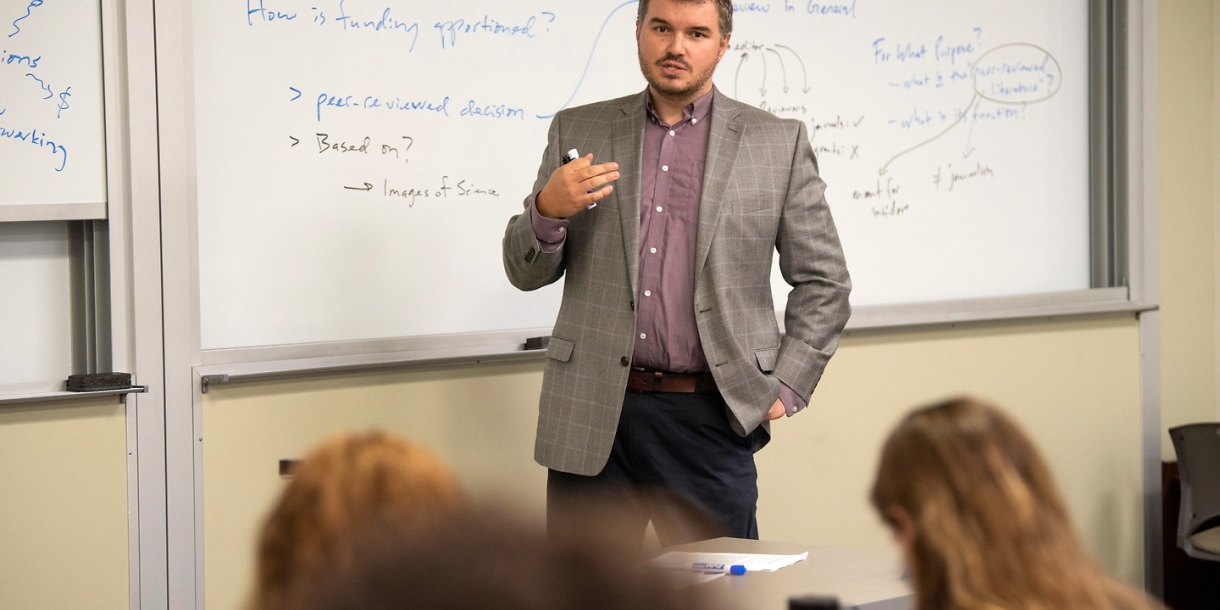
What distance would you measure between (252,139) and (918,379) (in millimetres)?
2028

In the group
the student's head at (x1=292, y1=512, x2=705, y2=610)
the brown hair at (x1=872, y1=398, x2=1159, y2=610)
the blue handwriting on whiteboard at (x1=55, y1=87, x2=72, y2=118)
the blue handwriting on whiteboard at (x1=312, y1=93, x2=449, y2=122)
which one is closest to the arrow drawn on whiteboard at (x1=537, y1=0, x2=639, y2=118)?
the blue handwriting on whiteboard at (x1=312, y1=93, x2=449, y2=122)

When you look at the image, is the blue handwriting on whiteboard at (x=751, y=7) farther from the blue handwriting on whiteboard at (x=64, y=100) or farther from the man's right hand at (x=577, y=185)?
the blue handwriting on whiteboard at (x=64, y=100)

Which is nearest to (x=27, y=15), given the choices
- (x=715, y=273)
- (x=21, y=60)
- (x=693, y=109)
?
(x=21, y=60)

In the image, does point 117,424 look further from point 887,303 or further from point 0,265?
point 887,303

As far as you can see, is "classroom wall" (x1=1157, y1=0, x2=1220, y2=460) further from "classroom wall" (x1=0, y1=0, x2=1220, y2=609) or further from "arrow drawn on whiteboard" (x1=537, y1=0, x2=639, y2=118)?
"arrow drawn on whiteboard" (x1=537, y1=0, x2=639, y2=118)

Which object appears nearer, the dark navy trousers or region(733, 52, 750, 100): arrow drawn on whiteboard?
the dark navy trousers

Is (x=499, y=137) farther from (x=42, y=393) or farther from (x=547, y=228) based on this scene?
(x=42, y=393)

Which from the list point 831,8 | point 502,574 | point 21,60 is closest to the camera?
point 502,574

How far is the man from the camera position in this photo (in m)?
2.30

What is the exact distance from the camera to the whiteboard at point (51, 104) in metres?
2.26

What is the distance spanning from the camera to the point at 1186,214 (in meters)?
3.90

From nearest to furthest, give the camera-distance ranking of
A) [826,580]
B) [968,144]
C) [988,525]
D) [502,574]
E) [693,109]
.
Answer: [502,574] → [988,525] → [826,580] → [693,109] → [968,144]

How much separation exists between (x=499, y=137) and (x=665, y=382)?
823mm

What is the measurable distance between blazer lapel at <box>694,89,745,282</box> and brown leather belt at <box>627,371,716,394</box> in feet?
0.64
